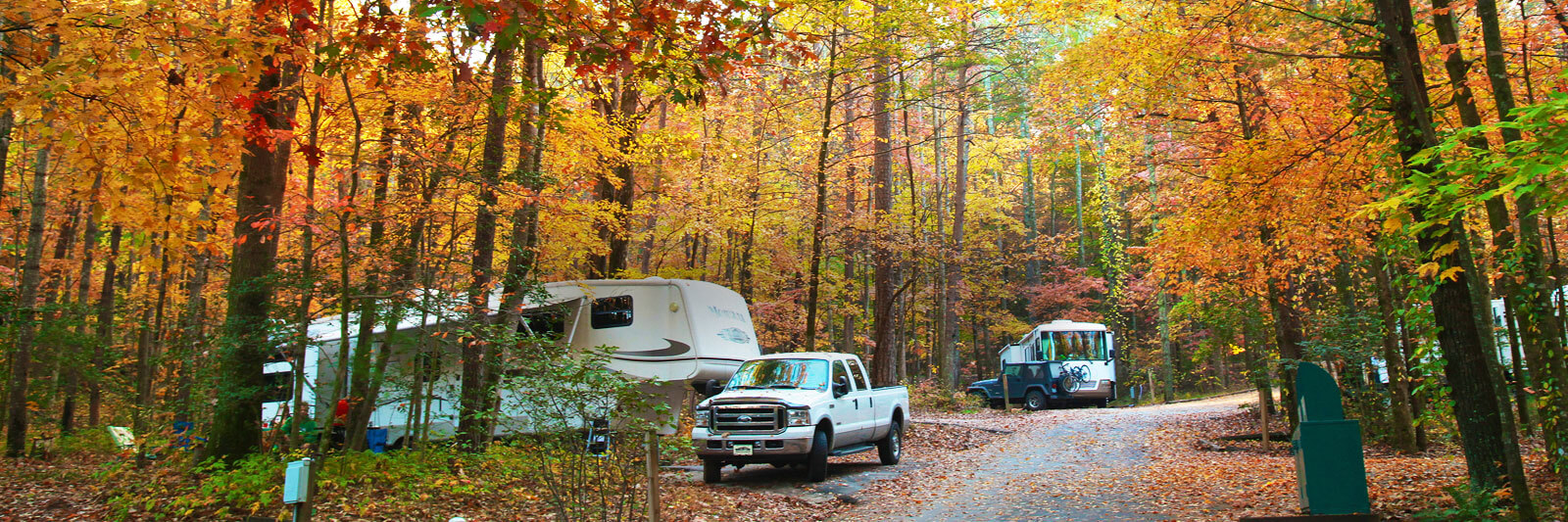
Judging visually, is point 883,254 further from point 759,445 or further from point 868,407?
point 759,445

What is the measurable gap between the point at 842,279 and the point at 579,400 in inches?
968

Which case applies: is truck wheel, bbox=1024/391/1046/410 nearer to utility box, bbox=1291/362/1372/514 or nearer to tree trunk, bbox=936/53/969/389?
tree trunk, bbox=936/53/969/389

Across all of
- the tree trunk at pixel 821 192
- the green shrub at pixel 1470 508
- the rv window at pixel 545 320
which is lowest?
the green shrub at pixel 1470 508

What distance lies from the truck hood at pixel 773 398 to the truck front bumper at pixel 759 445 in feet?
1.08

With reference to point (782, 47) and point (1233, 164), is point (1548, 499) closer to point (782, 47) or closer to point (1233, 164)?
point (1233, 164)

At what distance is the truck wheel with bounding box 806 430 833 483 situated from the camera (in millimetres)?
11516

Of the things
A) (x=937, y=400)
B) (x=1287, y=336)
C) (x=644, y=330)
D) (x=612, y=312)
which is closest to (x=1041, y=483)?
(x=1287, y=336)

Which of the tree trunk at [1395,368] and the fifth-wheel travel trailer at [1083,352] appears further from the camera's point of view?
the fifth-wheel travel trailer at [1083,352]

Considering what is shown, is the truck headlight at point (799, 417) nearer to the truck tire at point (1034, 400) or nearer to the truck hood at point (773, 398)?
the truck hood at point (773, 398)

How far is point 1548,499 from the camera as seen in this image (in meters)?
7.05

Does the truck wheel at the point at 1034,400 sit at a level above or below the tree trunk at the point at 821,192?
below

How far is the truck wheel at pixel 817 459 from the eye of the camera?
1152cm

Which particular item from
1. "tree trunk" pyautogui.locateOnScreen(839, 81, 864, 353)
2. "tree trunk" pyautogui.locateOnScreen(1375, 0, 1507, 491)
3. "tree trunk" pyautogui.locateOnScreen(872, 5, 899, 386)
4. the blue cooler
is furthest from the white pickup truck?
"tree trunk" pyautogui.locateOnScreen(1375, 0, 1507, 491)

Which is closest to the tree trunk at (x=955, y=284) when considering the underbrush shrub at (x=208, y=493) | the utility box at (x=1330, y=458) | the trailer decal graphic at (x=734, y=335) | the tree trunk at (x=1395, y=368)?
the trailer decal graphic at (x=734, y=335)
